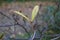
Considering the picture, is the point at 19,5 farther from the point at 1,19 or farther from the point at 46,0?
the point at 1,19

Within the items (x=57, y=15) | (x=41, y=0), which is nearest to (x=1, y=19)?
(x=57, y=15)

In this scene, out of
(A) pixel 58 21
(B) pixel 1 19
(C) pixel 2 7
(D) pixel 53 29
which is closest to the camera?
(D) pixel 53 29

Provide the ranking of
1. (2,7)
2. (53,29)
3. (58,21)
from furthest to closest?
(2,7)
(58,21)
(53,29)

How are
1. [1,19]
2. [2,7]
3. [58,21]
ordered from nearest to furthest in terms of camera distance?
1. [58,21]
2. [1,19]
3. [2,7]

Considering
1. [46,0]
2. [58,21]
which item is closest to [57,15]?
[58,21]

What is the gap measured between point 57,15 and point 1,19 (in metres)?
0.76

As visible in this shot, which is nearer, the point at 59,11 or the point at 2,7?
the point at 59,11

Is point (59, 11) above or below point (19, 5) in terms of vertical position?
above

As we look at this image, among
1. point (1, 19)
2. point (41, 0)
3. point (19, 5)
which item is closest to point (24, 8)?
point (19, 5)

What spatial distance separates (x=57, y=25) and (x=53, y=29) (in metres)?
0.09

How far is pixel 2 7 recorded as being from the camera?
371cm

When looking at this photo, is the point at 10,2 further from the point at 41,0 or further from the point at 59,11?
the point at 59,11

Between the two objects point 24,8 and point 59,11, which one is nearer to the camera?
point 59,11

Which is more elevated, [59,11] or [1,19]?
[59,11]
